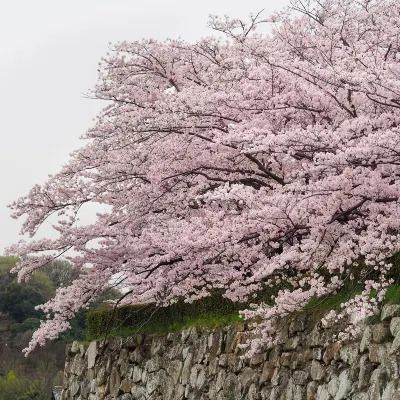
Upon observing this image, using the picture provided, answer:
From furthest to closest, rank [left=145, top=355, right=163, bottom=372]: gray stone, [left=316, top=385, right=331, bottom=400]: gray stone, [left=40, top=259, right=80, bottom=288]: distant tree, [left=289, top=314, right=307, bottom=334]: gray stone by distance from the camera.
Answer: [left=40, top=259, right=80, bottom=288]: distant tree, [left=145, top=355, right=163, bottom=372]: gray stone, [left=289, top=314, right=307, bottom=334]: gray stone, [left=316, top=385, right=331, bottom=400]: gray stone

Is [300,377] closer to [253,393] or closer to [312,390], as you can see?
[312,390]

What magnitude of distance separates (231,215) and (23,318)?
38302 millimetres

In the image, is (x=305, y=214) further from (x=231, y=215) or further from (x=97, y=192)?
(x=97, y=192)

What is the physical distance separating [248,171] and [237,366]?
8.14 feet

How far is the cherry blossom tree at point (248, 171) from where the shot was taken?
7.05 metres

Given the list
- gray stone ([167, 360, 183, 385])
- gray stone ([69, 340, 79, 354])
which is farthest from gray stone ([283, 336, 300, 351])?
gray stone ([69, 340, 79, 354])

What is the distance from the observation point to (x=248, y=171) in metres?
9.77

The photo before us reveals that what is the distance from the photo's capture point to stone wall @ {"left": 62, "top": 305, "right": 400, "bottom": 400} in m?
7.00

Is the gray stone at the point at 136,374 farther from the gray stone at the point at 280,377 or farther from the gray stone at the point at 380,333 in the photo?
the gray stone at the point at 380,333

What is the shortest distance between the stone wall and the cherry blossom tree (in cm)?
37

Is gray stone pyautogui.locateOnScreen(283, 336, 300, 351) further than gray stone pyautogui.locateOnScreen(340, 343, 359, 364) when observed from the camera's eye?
Yes

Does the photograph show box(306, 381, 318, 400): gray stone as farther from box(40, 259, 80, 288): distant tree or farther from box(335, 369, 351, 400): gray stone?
box(40, 259, 80, 288): distant tree

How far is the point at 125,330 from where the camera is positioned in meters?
13.7

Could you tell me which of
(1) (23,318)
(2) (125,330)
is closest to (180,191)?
(2) (125,330)
